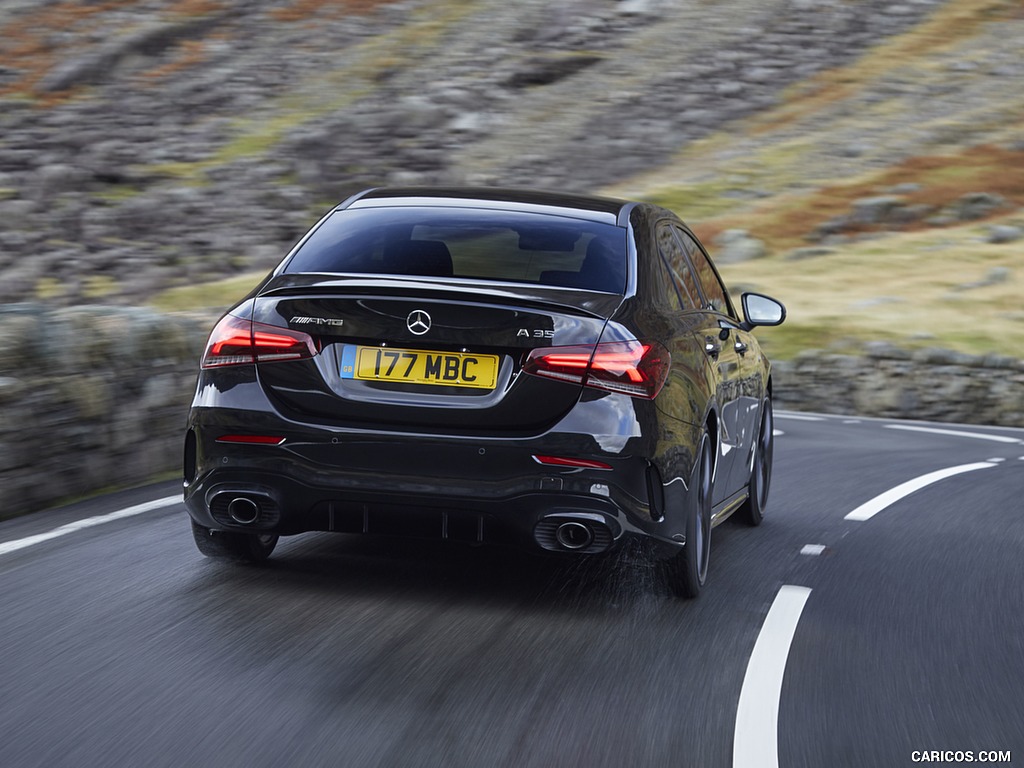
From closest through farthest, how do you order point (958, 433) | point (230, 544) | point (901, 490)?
point (230, 544) → point (901, 490) → point (958, 433)

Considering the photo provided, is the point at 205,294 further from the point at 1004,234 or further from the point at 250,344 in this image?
the point at 250,344

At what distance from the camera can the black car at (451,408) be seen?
16.5ft

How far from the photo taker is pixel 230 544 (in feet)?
19.4

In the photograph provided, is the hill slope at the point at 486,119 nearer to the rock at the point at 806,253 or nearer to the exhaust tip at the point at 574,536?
the rock at the point at 806,253

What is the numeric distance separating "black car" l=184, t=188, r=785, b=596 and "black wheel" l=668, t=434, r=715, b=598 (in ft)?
0.16

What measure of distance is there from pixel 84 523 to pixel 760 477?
3.67m

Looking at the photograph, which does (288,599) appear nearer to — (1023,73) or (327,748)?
(327,748)

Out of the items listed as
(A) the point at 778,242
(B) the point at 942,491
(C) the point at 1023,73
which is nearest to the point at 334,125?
(A) the point at 778,242

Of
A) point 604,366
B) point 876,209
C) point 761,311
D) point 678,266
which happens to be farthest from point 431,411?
point 876,209

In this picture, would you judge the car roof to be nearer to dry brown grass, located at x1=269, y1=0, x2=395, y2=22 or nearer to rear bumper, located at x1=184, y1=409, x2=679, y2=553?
rear bumper, located at x1=184, y1=409, x2=679, y2=553

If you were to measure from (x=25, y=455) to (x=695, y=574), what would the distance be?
346 cm

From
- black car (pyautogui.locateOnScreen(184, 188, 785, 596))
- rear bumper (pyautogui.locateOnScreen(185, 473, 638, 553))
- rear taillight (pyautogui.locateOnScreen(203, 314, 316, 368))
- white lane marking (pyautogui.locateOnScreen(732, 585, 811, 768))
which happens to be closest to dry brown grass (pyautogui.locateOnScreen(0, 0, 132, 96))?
rear taillight (pyautogui.locateOnScreen(203, 314, 316, 368))

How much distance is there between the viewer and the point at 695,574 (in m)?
5.80

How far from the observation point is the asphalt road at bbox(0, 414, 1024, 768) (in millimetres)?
3918
